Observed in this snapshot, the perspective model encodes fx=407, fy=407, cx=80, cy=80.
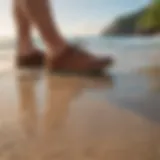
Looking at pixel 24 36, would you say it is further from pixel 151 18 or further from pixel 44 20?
pixel 151 18

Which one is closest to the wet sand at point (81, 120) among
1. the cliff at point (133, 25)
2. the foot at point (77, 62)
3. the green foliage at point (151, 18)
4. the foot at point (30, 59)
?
the foot at point (77, 62)

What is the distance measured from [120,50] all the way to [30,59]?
78cm

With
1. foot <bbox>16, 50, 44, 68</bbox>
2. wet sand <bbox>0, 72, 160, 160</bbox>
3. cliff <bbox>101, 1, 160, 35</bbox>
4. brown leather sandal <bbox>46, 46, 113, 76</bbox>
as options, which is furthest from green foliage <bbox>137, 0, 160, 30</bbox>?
wet sand <bbox>0, 72, 160, 160</bbox>

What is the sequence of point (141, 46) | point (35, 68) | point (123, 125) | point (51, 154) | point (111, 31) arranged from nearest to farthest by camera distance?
point (51, 154) → point (123, 125) → point (35, 68) → point (141, 46) → point (111, 31)

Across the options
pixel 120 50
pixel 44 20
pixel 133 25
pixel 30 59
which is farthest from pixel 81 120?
pixel 133 25

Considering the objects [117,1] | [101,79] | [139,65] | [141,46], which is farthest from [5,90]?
[117,1]

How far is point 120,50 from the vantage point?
2.15 m

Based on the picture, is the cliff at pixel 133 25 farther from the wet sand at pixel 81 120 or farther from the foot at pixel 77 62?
the wet sand at pixel 81 120

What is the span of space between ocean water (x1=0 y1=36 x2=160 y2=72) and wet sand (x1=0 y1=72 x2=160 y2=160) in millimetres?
363

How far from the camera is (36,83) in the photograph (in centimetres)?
114

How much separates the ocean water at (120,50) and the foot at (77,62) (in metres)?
0.13

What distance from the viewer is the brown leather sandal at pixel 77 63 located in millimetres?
1232

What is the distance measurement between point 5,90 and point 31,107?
215 mm

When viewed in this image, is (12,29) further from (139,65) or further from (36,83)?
(36,83)
